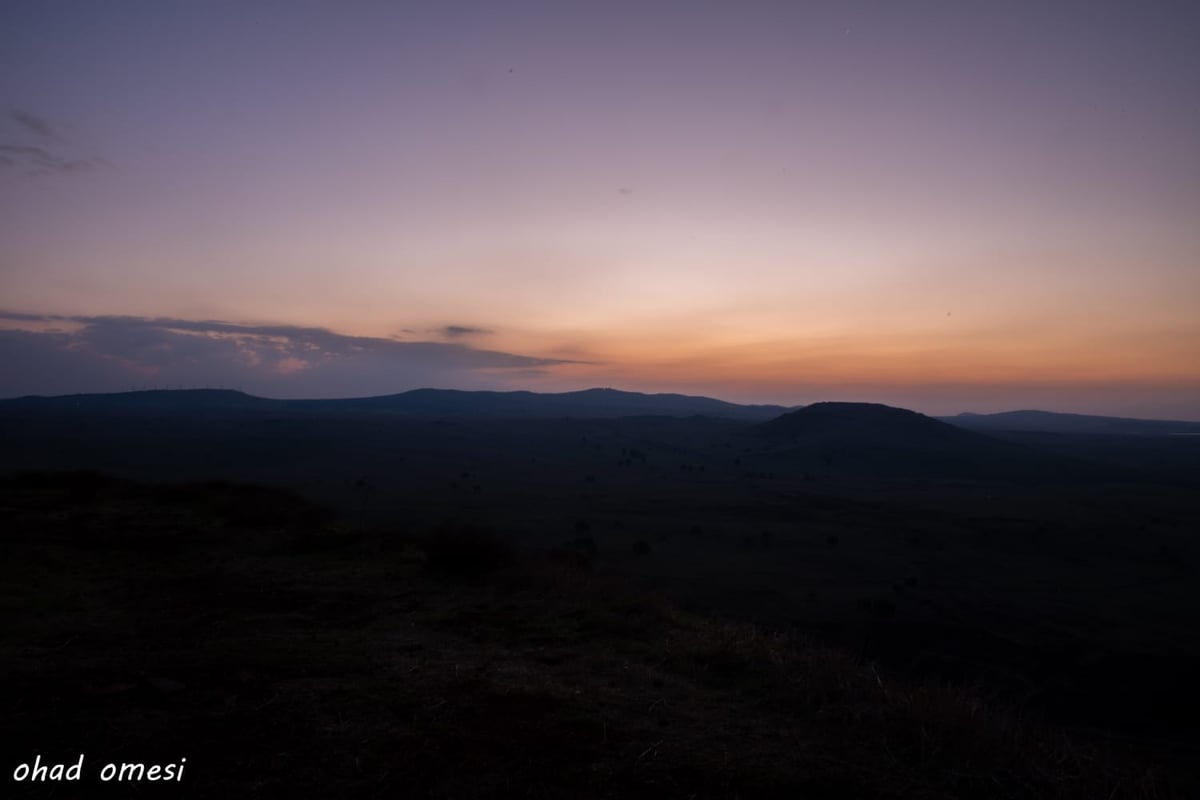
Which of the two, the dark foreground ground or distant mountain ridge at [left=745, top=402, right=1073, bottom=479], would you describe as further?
distant mountain ridge at [left=745, top=402, right=1073, bottom=479]

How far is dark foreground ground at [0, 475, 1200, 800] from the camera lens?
15.7 ft

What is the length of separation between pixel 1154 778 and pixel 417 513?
37.0 metres

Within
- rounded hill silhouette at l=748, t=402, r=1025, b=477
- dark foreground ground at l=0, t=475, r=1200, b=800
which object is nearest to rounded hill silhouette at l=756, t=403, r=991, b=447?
rounded hill silhouette at l=748, t=402, r=1025, b=477

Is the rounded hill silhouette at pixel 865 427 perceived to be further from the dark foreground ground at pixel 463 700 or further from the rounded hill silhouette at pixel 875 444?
the dark foreground ground at pixel 463 700

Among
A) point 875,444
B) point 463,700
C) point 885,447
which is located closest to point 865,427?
point 875,444

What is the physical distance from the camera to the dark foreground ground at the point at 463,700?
4.78 metres

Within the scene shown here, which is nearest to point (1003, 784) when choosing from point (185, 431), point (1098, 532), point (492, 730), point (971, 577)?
point (492, 730)

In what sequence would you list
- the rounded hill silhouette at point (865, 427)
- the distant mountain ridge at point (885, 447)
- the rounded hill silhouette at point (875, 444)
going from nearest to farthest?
1. the distant mountain ridge at point (885, 447)
2. the rounded hill silhouette at point (875, 444)
3. the rounded hill silhouette at point (865, 427)

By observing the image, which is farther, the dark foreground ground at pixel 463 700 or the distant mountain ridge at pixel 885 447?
the distant mountain ridge at pixel 885 447

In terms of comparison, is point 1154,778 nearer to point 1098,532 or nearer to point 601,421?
point 1098,532

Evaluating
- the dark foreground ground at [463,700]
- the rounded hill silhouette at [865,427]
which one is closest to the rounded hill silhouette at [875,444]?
the rounded hill silhouette at [865,427]

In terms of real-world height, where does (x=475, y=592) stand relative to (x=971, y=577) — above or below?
above

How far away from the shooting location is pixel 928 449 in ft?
293

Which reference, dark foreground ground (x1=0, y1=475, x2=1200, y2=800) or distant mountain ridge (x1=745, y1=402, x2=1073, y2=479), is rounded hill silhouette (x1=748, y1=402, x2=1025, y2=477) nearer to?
distant mountain ridge (x1=745, y1=402, x2=1073, y2=479)
